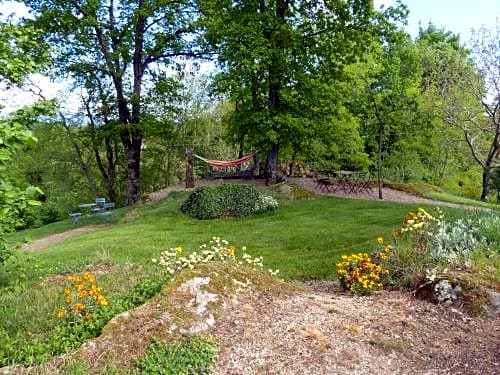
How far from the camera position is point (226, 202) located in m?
10.4

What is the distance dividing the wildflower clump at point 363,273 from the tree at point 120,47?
11009 mm

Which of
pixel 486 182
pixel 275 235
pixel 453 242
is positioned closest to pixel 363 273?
pixel 453 242

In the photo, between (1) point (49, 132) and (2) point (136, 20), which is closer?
(2) point (136, 20)

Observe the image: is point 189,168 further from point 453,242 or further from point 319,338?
point 319,338

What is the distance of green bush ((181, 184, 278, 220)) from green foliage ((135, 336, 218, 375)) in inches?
297

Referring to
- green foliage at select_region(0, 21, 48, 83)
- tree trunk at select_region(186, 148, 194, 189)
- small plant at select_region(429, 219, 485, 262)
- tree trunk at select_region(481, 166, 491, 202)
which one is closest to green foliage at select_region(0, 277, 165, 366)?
green foliage at select_region(0, 21, 48, 83)

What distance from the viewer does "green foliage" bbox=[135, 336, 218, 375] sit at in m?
2.28

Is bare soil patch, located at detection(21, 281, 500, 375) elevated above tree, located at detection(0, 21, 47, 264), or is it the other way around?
tree, located at detection(0, 21, 47, 264)

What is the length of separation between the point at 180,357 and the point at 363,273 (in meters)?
2.16

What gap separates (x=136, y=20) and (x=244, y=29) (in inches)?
179

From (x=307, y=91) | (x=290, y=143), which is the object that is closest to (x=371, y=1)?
(x=307, y=91)

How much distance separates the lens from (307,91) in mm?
12203

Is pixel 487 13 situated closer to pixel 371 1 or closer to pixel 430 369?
pixel 371 1

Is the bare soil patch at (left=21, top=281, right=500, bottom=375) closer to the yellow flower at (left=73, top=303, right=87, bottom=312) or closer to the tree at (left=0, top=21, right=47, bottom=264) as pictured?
the yellow flower at (left=73, top=303, right=87, bottom=312)
